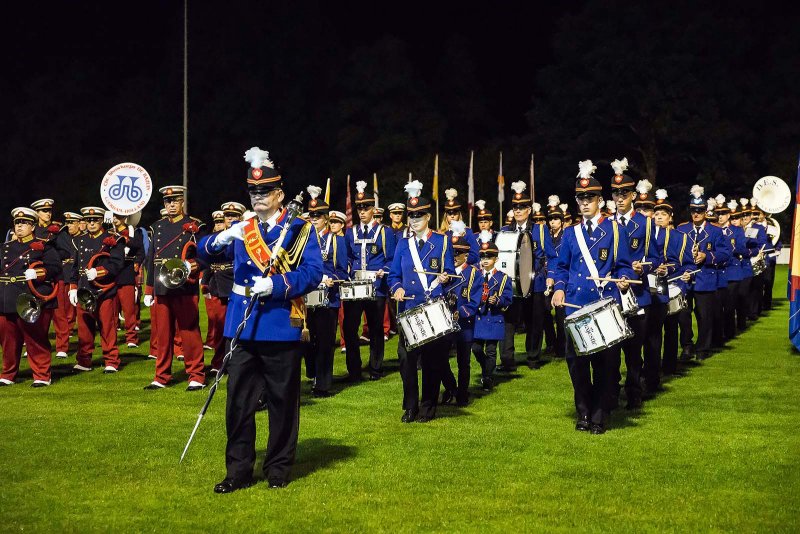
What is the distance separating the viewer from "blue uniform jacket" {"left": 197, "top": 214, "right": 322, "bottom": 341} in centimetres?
819

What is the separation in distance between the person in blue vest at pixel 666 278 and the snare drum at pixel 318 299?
363 cm

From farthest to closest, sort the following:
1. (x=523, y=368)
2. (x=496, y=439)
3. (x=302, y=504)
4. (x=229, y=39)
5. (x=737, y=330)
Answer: (x=229, y=39) → (x=737, y=330) → (x=523, y=368) → (x=496, y=439) → (x=302, y=504)

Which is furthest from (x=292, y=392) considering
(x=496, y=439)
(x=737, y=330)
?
(x=737, y=330)

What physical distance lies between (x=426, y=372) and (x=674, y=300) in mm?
4126

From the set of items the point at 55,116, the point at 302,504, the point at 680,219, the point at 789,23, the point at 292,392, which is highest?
the point at 789,23

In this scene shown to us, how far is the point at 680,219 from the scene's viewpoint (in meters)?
48.1

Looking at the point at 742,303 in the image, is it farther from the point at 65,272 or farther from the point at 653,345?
the point at 65,272

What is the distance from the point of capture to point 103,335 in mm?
14945

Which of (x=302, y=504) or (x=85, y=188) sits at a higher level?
(x=85, y=188)

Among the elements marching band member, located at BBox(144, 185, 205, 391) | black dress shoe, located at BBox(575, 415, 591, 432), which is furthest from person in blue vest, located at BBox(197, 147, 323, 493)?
marching band member, located at BBox(144, 185, 205, 391)

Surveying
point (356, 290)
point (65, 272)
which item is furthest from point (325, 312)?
point (65, 272)

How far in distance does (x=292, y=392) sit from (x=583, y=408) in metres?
3.21

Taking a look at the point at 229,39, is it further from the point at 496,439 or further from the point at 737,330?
the point at 496,439

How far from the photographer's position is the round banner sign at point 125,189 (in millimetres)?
16484
